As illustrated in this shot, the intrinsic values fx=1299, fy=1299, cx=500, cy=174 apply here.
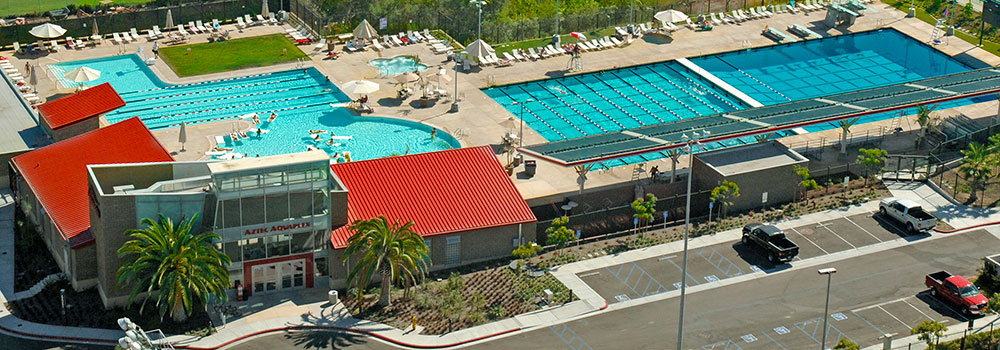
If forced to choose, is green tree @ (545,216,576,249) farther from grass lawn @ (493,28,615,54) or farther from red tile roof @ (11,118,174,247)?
grass lawn @ (493,28,615,54)

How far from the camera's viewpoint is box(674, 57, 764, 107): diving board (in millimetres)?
89562

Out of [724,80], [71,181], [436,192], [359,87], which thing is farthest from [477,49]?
[71,181]

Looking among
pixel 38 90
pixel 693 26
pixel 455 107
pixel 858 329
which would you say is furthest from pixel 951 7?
pixel 38 90

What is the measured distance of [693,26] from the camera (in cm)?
10300

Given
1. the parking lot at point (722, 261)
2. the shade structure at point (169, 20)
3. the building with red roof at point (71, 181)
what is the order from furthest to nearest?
the shade structure at point (169, 20) → the parking lot at point (722, 261) → the building with red roof at point (71, 181)

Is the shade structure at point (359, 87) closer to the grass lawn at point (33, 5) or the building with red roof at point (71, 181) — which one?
the building with red roof at point (71, 181)

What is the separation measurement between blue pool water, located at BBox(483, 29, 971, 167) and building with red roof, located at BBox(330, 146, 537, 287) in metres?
15.1

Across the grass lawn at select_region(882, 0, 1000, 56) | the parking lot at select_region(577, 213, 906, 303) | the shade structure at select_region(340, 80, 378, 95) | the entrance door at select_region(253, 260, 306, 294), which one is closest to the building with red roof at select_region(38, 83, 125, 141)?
the shade structure at select_region(340, 80, 378, 95)

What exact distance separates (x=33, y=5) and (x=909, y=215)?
232 feet

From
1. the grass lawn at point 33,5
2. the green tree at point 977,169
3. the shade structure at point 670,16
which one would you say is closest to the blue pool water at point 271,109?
the grass lawn at point 33,5

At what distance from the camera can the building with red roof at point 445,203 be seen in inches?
2557

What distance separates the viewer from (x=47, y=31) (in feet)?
307

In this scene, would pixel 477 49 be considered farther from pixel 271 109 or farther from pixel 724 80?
pixel 724 80

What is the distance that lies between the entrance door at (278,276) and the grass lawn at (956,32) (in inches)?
2344
